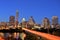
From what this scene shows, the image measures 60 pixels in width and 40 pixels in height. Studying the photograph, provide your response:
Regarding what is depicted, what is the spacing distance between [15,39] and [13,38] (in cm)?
17

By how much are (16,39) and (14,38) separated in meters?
0.17

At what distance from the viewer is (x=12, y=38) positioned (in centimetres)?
426

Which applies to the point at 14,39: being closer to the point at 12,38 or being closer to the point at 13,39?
the point at 13,39

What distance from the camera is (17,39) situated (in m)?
4.16

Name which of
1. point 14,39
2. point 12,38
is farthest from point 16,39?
point 12,38

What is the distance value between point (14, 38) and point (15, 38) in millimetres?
23

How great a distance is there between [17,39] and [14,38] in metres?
0.07

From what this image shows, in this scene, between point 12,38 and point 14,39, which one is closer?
point 14,39

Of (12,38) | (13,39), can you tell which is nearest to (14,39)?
(13,39)

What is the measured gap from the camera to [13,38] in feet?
13.7

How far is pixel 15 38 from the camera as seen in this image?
4145 millimetres

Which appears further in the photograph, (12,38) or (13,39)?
(12,38)

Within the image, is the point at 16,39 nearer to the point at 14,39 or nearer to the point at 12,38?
the point at 14,39

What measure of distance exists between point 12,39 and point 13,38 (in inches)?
4.2
